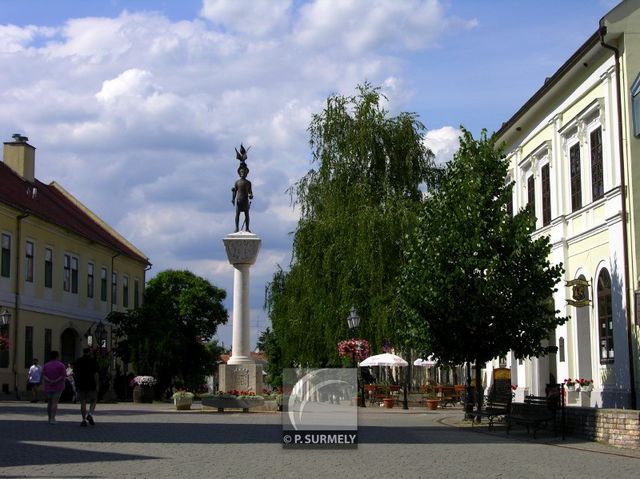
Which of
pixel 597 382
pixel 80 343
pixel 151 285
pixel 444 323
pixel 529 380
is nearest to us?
pixel 444 323

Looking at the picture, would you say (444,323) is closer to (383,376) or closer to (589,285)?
(589,285)

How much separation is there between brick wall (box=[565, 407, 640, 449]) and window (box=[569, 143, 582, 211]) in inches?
415

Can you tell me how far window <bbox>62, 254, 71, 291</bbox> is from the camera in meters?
53.8

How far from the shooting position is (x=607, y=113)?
2809 cm

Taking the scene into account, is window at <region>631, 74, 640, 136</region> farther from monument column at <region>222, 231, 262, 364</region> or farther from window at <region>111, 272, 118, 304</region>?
window at <region>111, 272, 118, 304</region>

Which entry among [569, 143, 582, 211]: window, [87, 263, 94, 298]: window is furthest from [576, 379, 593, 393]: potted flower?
[87, 263, 94, 298]: window

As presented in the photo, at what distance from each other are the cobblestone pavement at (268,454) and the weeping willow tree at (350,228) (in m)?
14.5

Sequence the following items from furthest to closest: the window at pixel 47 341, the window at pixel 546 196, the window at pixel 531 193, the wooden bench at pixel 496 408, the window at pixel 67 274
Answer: the window at pixel 67 274 → the window at pixel 47 341 → the window at pixel 531 193 → the window at pixel 546 196 → the wooden bench at pixel 496 408

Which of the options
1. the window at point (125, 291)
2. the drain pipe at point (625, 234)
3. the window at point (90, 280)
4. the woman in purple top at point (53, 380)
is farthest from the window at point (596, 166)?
the window at point (125, 291)

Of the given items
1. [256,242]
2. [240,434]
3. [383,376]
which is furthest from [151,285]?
[240,434]

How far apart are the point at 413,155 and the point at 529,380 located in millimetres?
10733

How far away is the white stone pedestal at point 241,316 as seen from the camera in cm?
3431

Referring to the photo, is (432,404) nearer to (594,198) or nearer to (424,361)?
(424,361)

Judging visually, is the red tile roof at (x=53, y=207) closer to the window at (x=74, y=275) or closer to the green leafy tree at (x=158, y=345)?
the window at (x=74, y=275)
